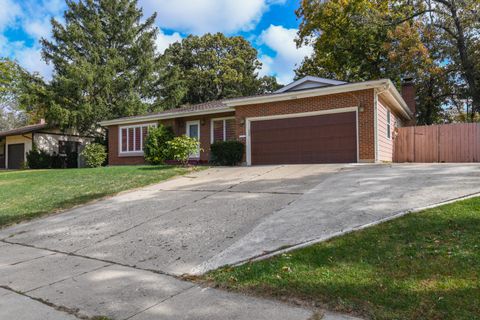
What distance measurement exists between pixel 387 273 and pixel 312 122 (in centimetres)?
1066

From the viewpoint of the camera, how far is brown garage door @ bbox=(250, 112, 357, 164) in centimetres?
1309

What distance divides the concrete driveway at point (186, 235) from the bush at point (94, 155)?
1254 cm

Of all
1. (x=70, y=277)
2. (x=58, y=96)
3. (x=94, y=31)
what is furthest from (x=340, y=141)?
(x=94, y=31)

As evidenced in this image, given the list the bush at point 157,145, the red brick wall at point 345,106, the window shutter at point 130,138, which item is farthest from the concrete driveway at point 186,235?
the window shutter at point 130,138

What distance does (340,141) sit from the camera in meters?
13.2

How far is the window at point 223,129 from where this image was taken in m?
17.2

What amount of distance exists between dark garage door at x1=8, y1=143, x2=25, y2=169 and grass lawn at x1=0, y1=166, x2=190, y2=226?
15.1 m

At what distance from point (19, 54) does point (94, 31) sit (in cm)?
963

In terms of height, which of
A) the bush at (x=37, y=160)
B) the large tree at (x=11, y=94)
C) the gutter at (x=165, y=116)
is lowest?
the bush at (x=37, y=160)

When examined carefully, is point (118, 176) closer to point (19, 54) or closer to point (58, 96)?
point (58, 96)

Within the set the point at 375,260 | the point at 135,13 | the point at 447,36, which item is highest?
the point at 135,13

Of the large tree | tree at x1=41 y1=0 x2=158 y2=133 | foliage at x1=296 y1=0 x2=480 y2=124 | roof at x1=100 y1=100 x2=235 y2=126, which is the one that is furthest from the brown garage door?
the large tree

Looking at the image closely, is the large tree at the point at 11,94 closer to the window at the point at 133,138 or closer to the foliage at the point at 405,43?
the window at the point at 133,138

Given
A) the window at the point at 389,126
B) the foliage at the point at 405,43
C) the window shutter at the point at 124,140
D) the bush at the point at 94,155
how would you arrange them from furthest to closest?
the foliage at the point at 405,43
the bush at the point at 94,155
the window shutter at the point at 124,140
the window at the point at 389,126
